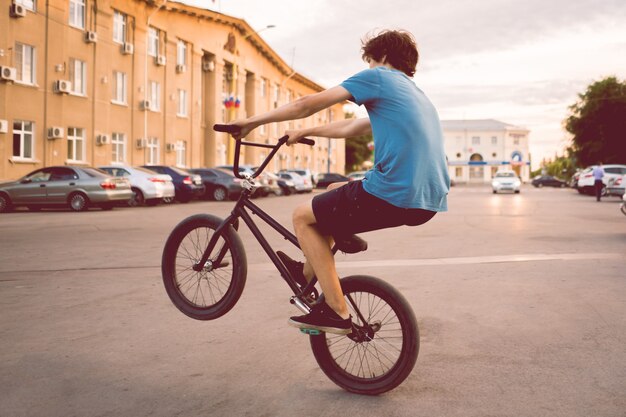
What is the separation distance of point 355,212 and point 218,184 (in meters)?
28.1

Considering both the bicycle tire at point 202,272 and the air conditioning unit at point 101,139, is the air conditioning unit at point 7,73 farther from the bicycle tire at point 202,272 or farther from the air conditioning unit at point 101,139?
the bicycle tire at point 202,272

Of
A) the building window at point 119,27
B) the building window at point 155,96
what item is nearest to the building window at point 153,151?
the building window at point 155,96

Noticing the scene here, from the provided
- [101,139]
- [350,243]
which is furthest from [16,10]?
[350,243]

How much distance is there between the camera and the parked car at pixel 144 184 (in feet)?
82.7

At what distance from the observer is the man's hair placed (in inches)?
149

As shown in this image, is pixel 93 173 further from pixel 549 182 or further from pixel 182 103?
pixel 549 182

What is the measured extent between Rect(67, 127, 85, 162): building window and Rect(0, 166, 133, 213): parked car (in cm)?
934

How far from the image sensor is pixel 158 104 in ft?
132

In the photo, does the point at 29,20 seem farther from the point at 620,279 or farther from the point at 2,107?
the point at 620,279

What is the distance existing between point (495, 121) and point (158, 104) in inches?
4350

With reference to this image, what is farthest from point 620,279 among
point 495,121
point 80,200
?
point 495,121

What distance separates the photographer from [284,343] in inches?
195

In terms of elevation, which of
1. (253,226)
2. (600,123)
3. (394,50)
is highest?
(600,123)

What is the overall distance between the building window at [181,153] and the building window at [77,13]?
11631mm
